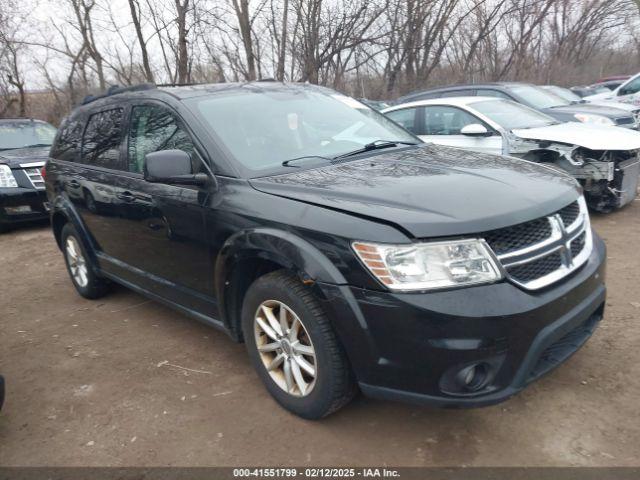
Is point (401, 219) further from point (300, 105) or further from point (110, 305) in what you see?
point (110, 305)

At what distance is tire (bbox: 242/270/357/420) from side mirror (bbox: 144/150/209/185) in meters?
0.72

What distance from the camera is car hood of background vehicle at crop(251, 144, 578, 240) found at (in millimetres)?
2230

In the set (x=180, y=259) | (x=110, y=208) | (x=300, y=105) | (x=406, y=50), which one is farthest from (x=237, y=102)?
(x=406, y=50)

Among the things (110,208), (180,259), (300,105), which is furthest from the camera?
(110,208)

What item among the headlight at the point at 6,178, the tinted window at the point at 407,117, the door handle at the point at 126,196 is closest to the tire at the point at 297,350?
the door handle at the point at 126,196

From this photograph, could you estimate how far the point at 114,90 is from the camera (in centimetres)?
429

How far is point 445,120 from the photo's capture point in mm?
7273

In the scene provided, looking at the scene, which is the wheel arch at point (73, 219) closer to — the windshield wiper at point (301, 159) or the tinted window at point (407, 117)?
the windshield wiper at point (301, 159)

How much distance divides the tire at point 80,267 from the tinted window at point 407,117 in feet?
15.4

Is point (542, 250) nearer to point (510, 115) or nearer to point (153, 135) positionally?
point (153, 135)

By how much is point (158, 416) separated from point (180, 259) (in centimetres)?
97

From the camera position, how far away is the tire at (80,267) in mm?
4723

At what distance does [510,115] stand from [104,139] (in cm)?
523

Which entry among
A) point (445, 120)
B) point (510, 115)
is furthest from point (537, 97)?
point (445, 120)
